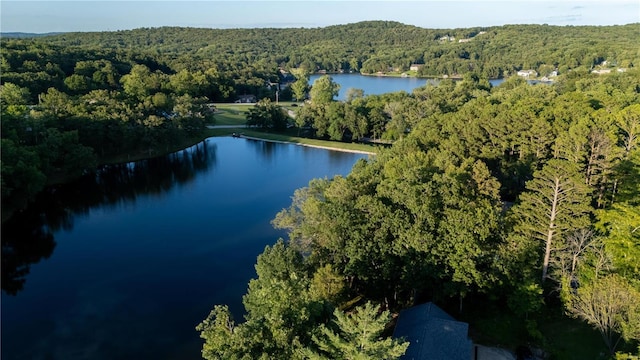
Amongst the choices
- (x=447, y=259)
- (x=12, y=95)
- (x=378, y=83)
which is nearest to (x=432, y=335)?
(x=447, y=259)

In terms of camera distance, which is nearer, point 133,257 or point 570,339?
point 570,339

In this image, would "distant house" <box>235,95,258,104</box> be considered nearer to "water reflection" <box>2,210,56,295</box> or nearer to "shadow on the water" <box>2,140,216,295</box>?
"shadow on the water" <box>2,140,216,295</box>

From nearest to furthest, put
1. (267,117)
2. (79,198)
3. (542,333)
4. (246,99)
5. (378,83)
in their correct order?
(542,333) → (79,198) → (267,117) → (246,99) → (378,83)

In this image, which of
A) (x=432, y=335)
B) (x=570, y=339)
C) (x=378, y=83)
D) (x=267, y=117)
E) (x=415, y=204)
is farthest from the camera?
(x=378, y=83)

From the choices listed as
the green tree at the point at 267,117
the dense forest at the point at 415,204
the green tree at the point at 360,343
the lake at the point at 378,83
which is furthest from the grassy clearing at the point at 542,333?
the lake at the point at 378,83

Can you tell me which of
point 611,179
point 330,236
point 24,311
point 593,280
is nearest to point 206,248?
point 24,311

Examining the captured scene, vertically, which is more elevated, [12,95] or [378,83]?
[12,95]

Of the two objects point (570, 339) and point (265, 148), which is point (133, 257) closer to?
point (570, 339)
